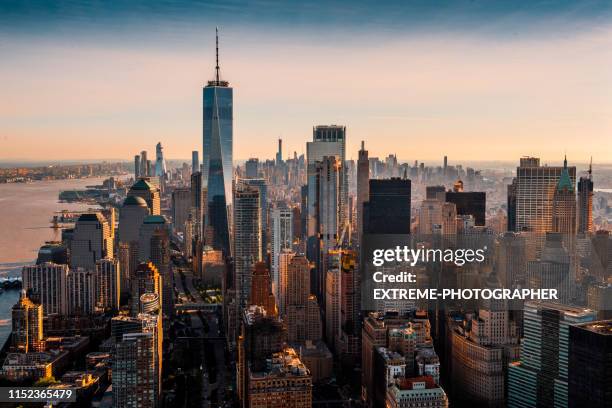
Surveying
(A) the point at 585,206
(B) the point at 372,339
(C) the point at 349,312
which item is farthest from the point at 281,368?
(A) the point at 585,206

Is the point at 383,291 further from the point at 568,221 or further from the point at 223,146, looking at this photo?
the point at 223,146

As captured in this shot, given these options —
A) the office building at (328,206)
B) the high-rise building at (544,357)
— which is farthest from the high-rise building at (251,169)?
the high-rise building at (544,357)

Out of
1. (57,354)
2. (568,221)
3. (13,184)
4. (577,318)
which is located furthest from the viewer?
(568,221)

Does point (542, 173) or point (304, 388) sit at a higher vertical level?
point (542, 173)

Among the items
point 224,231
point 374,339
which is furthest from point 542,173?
point 224,231

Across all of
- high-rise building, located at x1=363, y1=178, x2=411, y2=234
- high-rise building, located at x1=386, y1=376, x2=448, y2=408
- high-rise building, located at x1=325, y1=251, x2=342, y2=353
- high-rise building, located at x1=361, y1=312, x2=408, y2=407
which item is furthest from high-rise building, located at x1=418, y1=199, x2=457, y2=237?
high-rise building, located at x1=386, y1=376, x2=448, y2=408

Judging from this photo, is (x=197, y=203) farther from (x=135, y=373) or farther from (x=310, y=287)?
(x=135, y=373)

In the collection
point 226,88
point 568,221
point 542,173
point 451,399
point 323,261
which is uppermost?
point 226,88

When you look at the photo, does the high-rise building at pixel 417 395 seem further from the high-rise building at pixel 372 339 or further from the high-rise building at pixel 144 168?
the high-rise building at pixel 144 168

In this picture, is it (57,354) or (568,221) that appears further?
(568,221)

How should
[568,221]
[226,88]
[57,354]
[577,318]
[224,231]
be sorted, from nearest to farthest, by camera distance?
[577,318]
[57,354]
[568,221]
[224,231]
[226,88]
